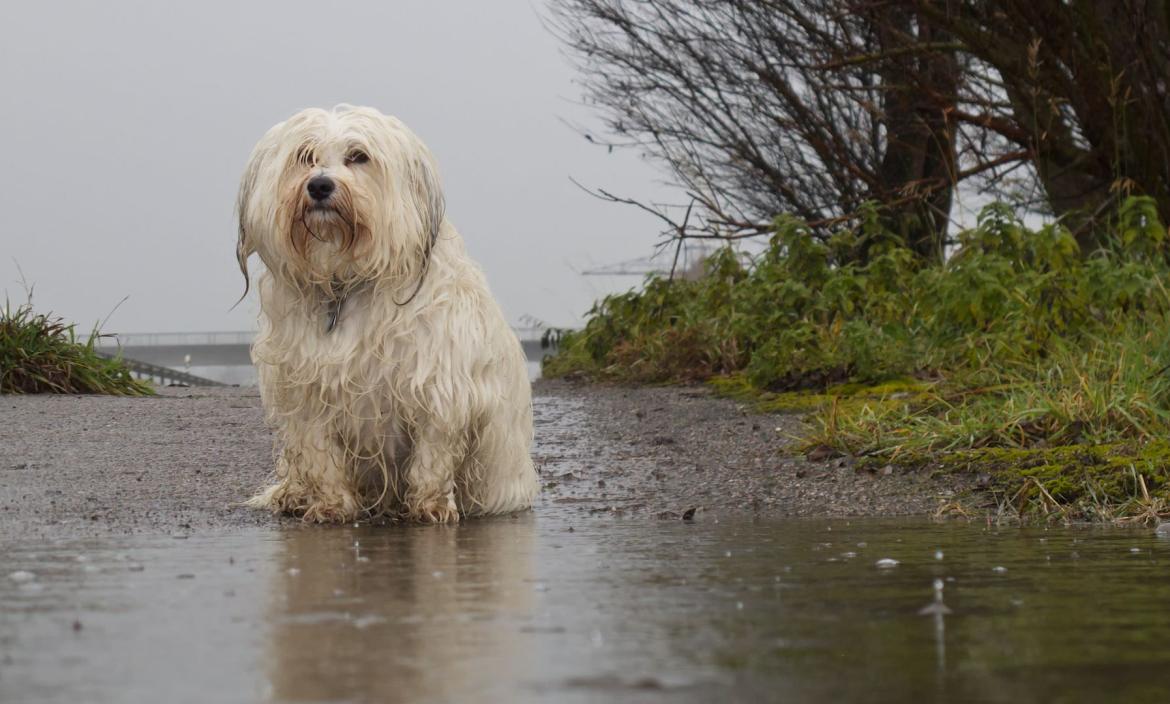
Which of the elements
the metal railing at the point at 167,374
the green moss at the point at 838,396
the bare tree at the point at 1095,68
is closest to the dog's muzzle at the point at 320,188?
the green moss at the point at 838,396

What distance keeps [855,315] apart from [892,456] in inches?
181

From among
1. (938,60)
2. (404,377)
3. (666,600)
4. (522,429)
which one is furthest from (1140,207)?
(666,600)

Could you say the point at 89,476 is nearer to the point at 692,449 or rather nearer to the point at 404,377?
the point at 404,377

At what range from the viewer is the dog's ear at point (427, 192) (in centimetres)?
573

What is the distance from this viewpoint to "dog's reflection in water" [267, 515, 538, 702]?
246cm

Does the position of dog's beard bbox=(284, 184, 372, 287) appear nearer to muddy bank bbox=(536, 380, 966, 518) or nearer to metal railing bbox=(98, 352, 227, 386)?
muddy bank bbox=(536, 380, 966, 518)

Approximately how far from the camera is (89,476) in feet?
22.8

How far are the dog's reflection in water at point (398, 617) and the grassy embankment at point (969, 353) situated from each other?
2.60 metres

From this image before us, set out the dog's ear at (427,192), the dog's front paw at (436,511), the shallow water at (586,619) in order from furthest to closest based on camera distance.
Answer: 1. the dog's front paw at (436,511)
2. the dog's ear at (427,192)
3. the shallow water at (586,619)

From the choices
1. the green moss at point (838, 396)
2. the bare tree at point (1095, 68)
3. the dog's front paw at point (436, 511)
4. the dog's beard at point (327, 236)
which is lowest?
the dog's front paw at point (436, 511)

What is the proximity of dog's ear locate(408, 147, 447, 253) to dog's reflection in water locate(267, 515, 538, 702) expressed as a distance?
48.6 inches

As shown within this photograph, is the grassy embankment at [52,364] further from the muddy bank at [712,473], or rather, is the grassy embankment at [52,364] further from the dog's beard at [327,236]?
the dog's beard at [327,236]

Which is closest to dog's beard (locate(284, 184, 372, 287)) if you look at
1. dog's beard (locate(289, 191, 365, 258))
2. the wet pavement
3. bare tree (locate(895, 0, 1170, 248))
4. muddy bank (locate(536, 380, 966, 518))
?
dog's beard (locate(289, 191, 365, 258))

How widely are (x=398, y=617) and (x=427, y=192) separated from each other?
2828 millimetres
